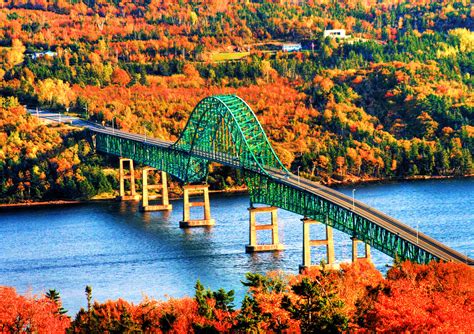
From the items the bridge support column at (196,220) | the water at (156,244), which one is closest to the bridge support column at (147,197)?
the water at (156,244)

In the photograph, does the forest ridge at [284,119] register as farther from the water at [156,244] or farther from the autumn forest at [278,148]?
the water at [156,244]

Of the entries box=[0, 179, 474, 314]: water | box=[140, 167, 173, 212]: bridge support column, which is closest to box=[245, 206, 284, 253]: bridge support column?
box=[0, 179, 474, 314]: water

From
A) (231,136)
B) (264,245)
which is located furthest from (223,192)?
(264,245)

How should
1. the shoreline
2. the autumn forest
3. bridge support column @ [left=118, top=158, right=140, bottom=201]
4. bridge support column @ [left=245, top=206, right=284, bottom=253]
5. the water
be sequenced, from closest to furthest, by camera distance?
the autumn forest, the water, bridge support column @ [left=245, top=206, right=284, bottom=253], the shoreline, bridge support column @ [left=118, top=158, right=140, bottom=201]

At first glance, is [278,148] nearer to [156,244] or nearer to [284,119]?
[284,119]

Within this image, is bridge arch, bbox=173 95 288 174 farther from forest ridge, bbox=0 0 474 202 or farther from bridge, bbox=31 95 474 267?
forest ridge, bbox=0 0 474 202

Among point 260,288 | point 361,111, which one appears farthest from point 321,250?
point 361,111

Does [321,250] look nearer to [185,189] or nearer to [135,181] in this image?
[185,189]
